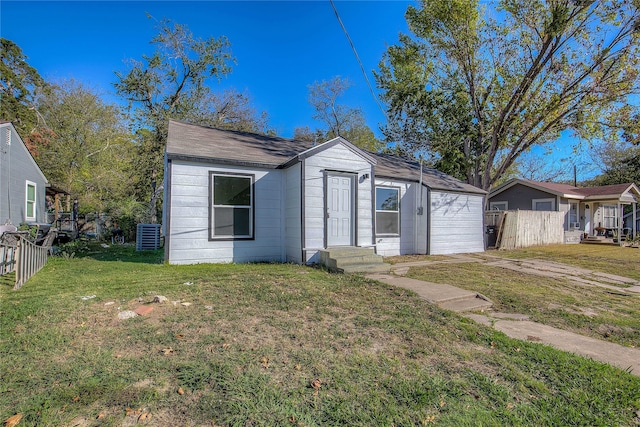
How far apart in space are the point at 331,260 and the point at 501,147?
15.0 m

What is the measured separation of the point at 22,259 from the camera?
5609mm

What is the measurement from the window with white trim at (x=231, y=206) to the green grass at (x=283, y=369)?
360cm

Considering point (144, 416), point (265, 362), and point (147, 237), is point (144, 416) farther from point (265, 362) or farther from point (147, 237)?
point (147, 237)

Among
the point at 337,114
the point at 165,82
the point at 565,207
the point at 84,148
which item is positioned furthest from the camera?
the point at 337,114

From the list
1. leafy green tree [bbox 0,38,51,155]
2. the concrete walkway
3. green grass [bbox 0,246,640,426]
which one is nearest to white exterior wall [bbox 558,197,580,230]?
the concrete walkway

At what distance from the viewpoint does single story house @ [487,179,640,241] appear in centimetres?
1970

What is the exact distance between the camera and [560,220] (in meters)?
17.5

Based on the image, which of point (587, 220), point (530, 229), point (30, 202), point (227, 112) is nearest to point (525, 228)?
point (530, 229)

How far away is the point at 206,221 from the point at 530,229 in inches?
606

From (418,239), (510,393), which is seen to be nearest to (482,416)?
(510,393)

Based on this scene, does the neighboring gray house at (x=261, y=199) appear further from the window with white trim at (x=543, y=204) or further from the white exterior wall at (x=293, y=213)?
the window with white trim at (x=543, y=204)

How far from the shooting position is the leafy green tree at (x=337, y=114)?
94.9 feet

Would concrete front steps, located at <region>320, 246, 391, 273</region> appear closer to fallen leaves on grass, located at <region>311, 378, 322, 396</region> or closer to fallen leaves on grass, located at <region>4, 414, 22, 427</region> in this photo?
fallen leaves on grass, located at <region>311, 378, 322, 396</region>

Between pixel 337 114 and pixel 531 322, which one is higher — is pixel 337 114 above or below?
above
